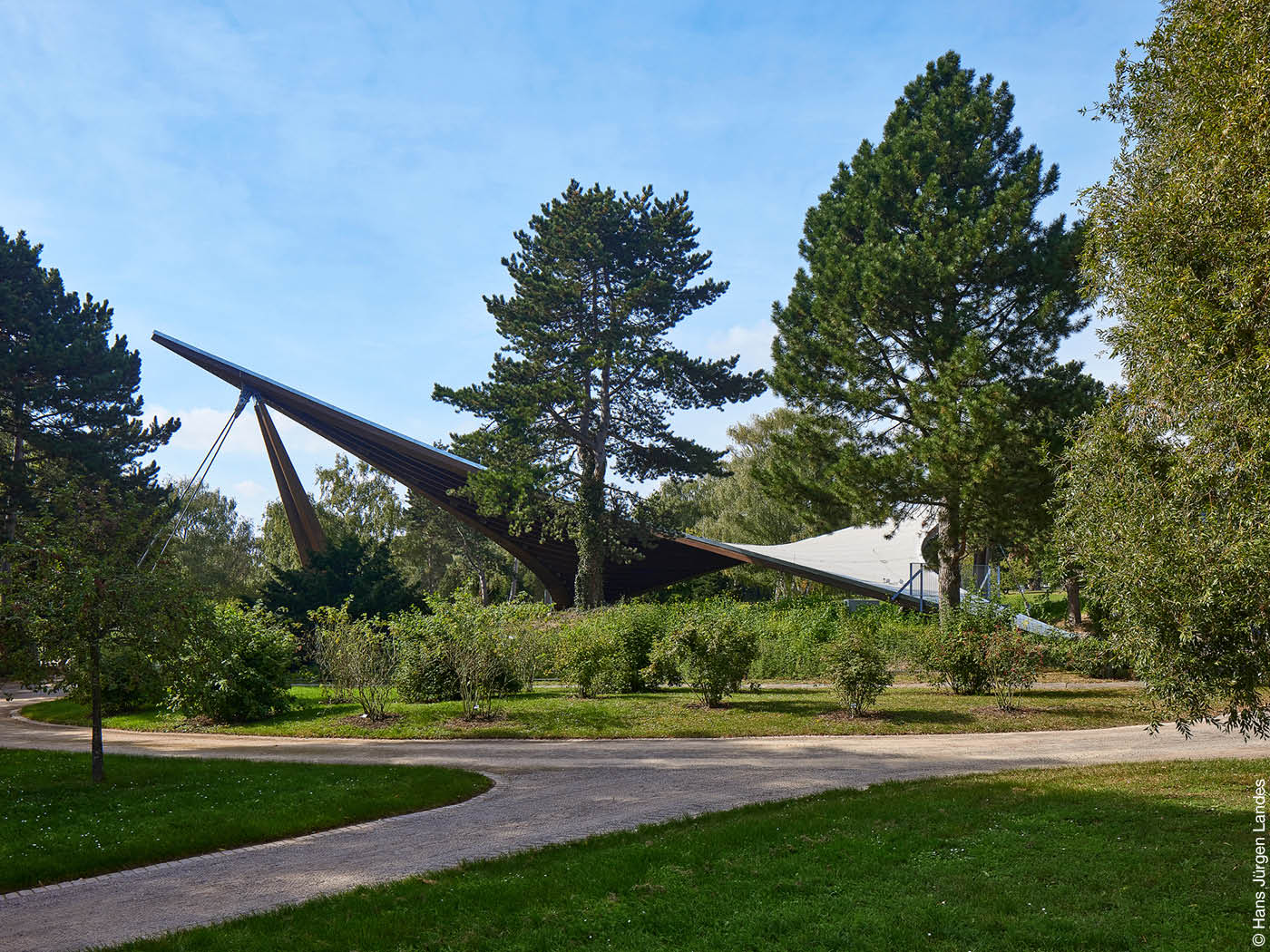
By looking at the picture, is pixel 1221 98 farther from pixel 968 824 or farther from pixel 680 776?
pixel 680 776

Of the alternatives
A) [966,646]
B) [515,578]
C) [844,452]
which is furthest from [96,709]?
[515,578]

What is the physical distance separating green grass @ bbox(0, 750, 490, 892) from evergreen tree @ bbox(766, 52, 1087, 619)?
13929mm

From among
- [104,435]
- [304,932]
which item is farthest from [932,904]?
[104,435]

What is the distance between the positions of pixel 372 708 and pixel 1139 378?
12.0m

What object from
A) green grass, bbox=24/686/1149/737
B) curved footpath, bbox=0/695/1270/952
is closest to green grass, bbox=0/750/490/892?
curved footpath, bbox=0/695/1270/952

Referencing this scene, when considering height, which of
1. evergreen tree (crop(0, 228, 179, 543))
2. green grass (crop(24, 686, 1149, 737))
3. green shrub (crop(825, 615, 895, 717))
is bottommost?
green grass (crop(24, 686, 1149, 737))

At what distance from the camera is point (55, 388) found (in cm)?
2881

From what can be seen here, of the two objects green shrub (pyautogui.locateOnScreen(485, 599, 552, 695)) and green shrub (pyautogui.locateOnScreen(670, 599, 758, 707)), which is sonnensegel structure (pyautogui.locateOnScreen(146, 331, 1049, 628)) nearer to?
green shrub (pyautogui.locateOnScreen(670, 599, 758, 707))

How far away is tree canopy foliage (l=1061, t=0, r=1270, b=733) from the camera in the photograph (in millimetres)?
6723

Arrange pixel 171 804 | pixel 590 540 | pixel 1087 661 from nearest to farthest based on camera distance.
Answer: pixel 171 804 → pixel 1087 661 → pixel 590 540

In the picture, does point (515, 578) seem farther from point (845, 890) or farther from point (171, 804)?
point (845, 890)

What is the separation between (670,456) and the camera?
29.1 m

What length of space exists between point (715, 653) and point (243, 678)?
8.30 meters

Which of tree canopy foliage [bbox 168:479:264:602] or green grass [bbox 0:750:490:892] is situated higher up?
tree canopy foliage [bbox 168:479:264:602]
